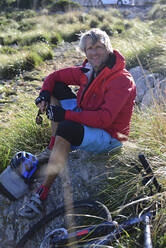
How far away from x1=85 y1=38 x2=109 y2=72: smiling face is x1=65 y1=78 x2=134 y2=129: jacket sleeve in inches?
14.6

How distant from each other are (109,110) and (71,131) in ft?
1.38

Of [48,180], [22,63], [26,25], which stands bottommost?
[26,25]

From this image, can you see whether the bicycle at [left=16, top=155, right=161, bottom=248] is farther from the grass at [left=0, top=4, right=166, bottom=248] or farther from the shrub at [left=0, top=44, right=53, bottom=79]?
the shrub at [left=0, top=44, right=53, bottom=79]

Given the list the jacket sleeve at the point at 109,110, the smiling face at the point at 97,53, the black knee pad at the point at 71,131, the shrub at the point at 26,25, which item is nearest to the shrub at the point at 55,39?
the shrub at the point at 26,25

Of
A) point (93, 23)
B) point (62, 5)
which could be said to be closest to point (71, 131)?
point (93, 23)

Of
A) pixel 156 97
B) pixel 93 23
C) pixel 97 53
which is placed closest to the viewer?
pixel 97 53

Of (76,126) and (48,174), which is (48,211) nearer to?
(48,174)

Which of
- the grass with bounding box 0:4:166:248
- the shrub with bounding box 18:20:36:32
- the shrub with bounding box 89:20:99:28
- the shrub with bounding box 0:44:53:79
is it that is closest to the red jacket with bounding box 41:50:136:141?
the grass with bounding box 0:4:166:248

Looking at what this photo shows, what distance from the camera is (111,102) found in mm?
2748

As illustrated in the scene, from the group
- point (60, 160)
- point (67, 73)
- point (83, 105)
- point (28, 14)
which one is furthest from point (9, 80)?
point (28, 14)

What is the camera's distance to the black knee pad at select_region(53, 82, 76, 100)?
11.4ft

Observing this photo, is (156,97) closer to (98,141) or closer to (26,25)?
(98,141)

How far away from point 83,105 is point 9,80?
4.95 meters

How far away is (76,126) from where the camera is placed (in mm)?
2693
